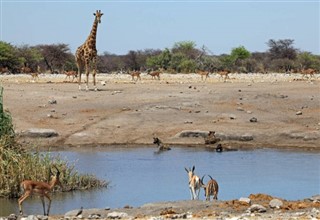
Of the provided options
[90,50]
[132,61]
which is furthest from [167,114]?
[132,61]

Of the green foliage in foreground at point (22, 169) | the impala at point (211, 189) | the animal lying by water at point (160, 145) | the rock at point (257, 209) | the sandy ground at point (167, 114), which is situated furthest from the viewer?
the sandy ground at point (167, 114)

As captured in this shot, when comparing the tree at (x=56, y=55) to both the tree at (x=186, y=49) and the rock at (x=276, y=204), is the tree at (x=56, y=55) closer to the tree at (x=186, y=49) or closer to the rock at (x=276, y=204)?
the tree at (x=186, y=49)

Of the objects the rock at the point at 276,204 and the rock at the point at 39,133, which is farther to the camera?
the rock at the point at 39,133

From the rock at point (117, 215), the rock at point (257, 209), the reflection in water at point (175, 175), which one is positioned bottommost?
the reflection in water at point (175, 175)

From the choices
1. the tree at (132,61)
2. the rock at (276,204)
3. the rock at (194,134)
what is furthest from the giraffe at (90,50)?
the tree at (132,61)

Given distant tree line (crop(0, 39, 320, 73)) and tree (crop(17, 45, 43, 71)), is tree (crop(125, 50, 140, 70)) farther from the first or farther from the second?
tree (crop(17, 45, 43, 71))

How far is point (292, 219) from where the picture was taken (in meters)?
11.9

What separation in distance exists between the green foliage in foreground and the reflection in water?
0.27 meters

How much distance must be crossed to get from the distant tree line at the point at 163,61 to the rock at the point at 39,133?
20.8 m

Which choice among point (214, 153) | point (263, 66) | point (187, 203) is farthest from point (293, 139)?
point (263, 66)

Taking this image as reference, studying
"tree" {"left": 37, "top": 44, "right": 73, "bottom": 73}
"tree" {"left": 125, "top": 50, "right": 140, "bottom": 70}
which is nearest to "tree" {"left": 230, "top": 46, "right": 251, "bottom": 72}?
"tree" {"left": 125, "top": 50, "right": 140, "bottom": 70}

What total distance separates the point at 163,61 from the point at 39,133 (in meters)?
30.2

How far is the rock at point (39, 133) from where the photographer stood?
25.8 meters

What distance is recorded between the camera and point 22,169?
16375 mm
